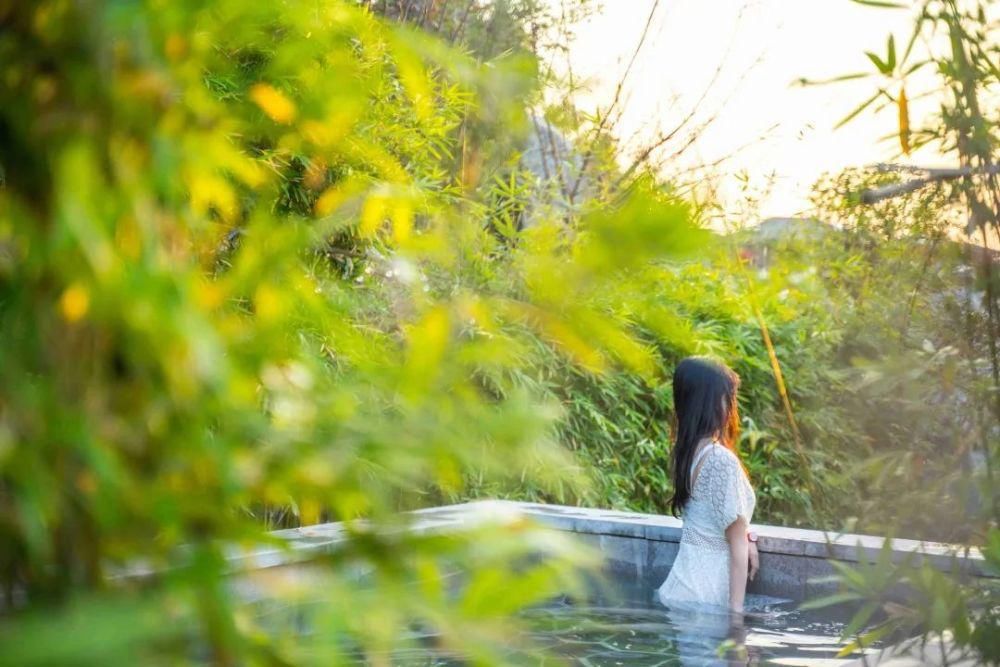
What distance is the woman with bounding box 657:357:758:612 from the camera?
5340mm

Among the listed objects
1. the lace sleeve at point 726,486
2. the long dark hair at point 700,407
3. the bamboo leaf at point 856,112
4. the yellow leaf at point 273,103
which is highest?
the bamboo leaf at point 856,112

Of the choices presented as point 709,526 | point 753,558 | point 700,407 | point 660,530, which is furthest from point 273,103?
point 660,530

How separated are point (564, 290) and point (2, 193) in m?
0.42

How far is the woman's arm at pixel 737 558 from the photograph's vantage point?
210 inches

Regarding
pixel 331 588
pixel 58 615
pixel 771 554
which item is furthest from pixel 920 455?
pixel 771 554

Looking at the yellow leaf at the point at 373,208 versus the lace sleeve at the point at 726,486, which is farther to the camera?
the lace sleeve at the point at 726,486

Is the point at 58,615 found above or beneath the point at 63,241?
beneath

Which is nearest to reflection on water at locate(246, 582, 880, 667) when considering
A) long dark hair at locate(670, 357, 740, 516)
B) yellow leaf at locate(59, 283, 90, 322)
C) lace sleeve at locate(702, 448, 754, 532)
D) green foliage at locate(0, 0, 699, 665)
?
lace sleeve at locate(702, 448, 754, 532)

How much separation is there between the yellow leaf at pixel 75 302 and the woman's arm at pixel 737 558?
4.93 meters

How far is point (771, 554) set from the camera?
6203mm

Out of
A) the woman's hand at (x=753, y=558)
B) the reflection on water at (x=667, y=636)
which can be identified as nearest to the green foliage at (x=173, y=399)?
the reflection on water at (x=667, y=636)

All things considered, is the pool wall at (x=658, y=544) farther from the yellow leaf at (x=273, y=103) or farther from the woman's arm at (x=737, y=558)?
the yellow leaf at (x=273, y=103)

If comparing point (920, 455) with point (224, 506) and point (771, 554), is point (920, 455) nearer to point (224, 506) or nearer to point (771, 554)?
point (224, 506)

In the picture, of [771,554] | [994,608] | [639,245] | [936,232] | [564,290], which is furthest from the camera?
[771,554]
